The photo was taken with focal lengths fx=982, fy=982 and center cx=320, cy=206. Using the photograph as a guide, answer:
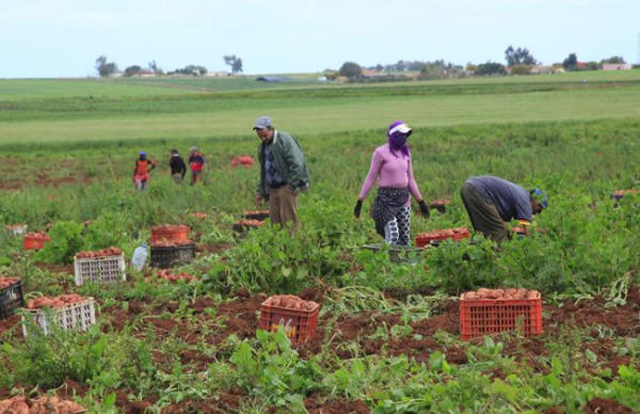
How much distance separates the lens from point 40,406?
17.1 feet

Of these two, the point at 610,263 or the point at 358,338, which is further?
the point at 610,263

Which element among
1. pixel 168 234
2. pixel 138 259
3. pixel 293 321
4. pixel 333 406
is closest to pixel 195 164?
pixel 168 234

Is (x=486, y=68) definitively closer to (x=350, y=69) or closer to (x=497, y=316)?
(x=350, y=69)

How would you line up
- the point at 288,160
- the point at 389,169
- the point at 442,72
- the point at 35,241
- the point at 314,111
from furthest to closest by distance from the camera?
the point at 442,72, the point at 314,111, the point at 35,241, the point at 288,160, the point at 389,169

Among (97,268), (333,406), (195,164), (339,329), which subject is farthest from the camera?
(195,164)

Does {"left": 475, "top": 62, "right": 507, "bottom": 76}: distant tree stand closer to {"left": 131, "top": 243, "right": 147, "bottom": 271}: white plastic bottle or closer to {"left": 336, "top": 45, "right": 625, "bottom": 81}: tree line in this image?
{"left": 336, "top": 45, "right": 625, "bottom": 81}: tree line

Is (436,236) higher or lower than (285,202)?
lower

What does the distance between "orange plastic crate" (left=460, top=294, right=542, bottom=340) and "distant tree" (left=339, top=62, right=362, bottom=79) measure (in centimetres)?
14951

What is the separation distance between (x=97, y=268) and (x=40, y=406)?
486 cm

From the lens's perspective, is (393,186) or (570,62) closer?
(393,186)

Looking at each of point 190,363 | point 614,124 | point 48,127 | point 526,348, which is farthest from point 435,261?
point 48,127

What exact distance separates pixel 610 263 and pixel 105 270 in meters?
5.03

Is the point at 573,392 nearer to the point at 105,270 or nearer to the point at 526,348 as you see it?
the point at 526,348

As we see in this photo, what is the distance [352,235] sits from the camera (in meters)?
11.1
